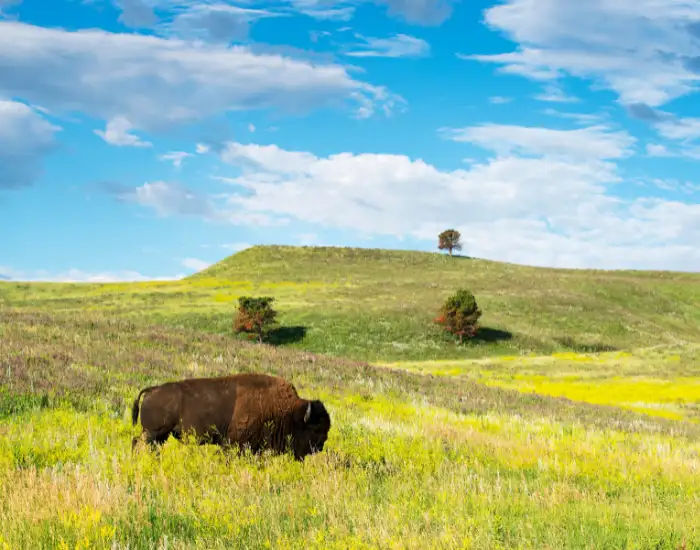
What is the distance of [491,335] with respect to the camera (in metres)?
63.9

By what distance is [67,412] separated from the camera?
414 inches

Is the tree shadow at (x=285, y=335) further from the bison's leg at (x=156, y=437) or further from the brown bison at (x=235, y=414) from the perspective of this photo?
the bison's leg at (x=156, y=437)

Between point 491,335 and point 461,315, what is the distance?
6.90 meters

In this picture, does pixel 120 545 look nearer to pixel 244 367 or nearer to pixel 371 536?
pixel 371 536

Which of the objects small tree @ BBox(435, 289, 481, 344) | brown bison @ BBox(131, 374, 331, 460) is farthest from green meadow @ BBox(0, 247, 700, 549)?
small tree @ BBox(435, 289, 481, 344)

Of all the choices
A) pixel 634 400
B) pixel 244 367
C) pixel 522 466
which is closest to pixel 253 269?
pixel 634 400

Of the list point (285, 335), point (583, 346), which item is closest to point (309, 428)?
point (285, 335)

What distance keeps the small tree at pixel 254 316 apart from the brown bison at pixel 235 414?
49.3 meters

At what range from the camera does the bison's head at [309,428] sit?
8.24 meters

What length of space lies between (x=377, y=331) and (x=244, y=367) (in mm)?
44587

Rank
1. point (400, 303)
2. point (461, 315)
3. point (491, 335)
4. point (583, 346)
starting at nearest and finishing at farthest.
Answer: point (461, 315) → point (491, 335) → point (583, 346) → point (400, 303)

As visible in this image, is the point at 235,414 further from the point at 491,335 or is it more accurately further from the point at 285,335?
the point at 491,335

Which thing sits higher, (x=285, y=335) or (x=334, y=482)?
(x=334, y=482)

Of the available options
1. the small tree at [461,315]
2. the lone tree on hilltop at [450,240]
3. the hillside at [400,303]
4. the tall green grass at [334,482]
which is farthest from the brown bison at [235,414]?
the lone tree on hilltop at [450,240]
